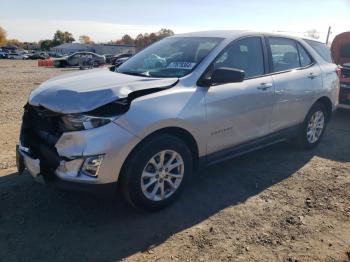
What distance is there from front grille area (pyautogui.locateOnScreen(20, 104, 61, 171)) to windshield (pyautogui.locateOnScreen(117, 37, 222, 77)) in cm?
119

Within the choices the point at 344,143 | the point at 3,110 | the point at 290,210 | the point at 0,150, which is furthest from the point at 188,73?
the point at 3,110

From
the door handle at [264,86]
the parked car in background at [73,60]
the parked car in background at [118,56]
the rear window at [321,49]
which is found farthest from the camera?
the parked car in background at [73,60]

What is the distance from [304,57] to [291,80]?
2.38 ft

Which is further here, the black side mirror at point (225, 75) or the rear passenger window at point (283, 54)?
the rear passenger window at point (283, 54)

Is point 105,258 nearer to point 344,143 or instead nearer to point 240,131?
point 240,131

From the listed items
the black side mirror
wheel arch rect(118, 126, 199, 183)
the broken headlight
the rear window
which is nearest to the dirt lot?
wheel arch rect(118, 126, 199, 183)

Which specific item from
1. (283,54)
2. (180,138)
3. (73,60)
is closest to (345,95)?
(283,54)

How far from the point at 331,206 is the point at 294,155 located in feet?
5.42

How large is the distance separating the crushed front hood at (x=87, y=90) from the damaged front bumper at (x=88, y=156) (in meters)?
0.25

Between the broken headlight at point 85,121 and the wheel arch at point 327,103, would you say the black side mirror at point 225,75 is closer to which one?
the broken headlight at point 85,121

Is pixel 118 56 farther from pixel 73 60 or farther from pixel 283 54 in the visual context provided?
pixel 73 60

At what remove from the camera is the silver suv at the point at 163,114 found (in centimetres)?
325

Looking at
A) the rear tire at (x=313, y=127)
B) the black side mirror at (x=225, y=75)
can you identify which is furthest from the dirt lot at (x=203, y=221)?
the black side mirror at (x=225, y=75)

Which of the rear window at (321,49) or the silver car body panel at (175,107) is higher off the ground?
the rear window at (321,49)
